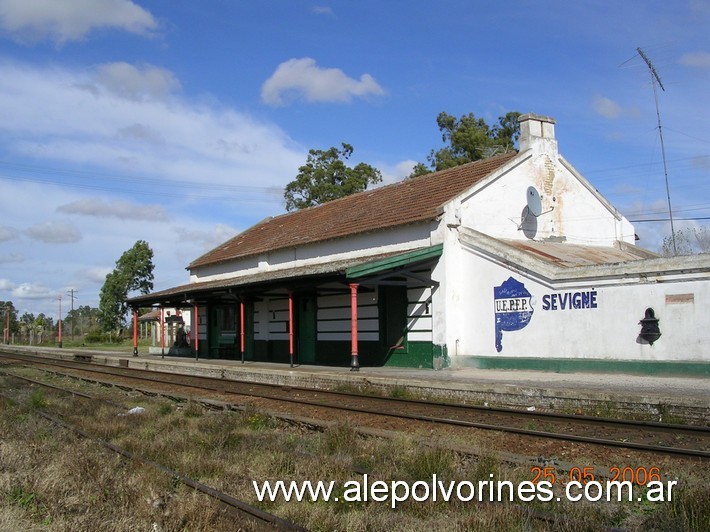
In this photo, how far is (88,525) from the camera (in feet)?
17.2

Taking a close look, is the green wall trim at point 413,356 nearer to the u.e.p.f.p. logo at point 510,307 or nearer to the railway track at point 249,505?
the u.e.p.f.p. logo at point 510,307

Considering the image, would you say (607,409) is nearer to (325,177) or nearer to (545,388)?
(545,388)

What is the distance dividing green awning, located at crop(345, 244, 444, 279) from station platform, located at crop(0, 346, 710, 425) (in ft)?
8.62

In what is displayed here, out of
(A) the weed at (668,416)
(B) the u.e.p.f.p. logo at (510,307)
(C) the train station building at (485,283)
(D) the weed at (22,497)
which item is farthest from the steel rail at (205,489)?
(B) the u.e.p.f.p. logo at (510,307)

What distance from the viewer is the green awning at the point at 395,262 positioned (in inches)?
698

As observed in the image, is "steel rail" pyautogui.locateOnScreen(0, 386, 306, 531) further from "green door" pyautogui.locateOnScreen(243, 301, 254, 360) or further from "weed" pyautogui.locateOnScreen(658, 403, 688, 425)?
"green door" pyautogui.locateOnScreen(243, 301, 254, 360)

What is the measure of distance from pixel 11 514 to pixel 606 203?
22.6 metres

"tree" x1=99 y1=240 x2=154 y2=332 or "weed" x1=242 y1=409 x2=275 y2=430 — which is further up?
"tree" x1=99 y1=240 x2=154 y2=332

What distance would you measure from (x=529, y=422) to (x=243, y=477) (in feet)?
17.4

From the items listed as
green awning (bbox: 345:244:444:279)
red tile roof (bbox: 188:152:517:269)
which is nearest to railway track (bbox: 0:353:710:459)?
green awning (bbox: 345:244:444:279)

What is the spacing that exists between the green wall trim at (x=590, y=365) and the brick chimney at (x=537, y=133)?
23.4 feet

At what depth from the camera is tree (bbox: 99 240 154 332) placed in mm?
65938

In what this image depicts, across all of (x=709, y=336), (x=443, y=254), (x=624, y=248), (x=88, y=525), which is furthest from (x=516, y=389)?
(x=624, y=248)

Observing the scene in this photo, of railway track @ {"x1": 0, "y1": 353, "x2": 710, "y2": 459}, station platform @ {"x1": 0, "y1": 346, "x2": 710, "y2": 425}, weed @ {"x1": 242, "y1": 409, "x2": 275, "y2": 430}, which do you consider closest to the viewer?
railway track @ {"x1": 0, "y1": 353, "x2": 710, "y2": 459}
